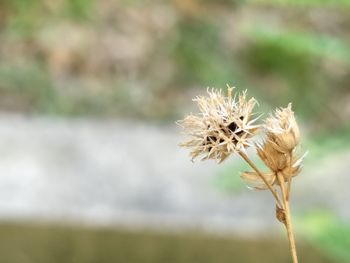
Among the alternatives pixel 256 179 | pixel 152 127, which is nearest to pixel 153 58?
pixel 152 127

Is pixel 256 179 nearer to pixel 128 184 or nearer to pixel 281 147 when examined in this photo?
pixel 281 147

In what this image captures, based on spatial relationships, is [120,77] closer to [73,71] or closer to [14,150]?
[73,71]

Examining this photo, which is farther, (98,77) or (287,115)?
(98,77)

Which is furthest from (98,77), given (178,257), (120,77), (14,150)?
(178,257)

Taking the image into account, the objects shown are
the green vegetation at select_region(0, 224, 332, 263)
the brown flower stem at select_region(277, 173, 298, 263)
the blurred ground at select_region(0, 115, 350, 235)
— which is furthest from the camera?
the blurred ground at select_region(0, 115, 350, 235)

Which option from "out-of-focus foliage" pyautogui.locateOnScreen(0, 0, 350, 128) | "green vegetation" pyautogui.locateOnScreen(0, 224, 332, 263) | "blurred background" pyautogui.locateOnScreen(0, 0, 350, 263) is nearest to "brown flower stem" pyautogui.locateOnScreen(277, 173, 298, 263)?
"blurred background" pyautogui.locateOnScreen(0, 0, 350, 263)

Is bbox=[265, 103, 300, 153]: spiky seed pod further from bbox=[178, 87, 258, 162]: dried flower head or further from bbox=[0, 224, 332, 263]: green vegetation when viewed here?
bbox=[0, 224, 332, 263]: green vegetation

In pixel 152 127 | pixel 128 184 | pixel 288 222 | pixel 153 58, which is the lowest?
pixel 288 222
